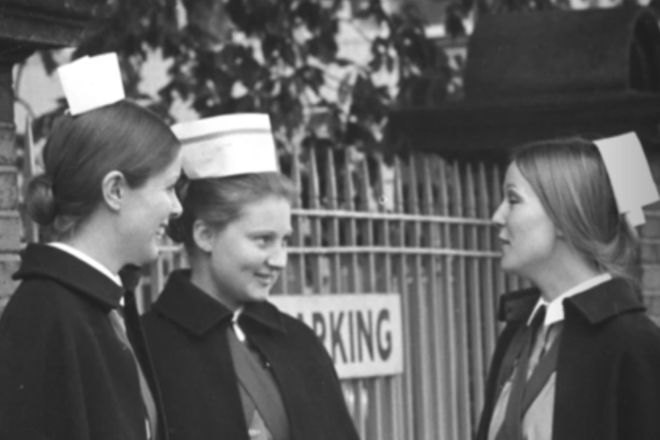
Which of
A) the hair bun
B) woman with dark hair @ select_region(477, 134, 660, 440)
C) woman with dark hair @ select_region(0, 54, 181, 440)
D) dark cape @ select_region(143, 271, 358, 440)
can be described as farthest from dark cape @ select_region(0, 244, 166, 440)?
woman with dark hair @ select_region(477, 134, 660, 440)

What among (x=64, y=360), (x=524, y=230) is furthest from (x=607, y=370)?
(x=64, y=360)

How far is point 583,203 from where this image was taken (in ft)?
18.1

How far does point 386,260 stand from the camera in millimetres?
6746

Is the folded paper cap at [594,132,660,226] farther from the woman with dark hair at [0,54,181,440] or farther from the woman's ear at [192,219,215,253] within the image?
the woman with dark hair at [0,54,181,440]

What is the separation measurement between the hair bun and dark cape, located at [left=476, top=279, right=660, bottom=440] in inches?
61.1

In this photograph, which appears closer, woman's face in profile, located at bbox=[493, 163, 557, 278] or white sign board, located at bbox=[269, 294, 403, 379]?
woman's face in profile, located at bbox=[493, 163, 557, 278]

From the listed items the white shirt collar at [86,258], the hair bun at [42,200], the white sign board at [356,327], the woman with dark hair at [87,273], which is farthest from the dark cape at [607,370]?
the hair bun at [42,200]

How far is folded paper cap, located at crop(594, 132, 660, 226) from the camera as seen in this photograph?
5.54m

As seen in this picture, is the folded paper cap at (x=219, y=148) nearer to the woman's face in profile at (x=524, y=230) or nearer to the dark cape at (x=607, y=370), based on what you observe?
the woman's face in profile at (x=524, y=230)

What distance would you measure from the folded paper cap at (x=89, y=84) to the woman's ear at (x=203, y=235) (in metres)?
0.90

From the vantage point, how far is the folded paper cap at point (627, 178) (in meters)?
5.54

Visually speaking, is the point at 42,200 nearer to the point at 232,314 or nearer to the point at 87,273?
the point at 87,273

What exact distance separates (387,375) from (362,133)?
2.30m

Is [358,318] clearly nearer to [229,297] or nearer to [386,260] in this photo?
[386,260]
